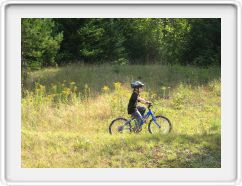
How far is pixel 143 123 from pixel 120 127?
529 millimetres

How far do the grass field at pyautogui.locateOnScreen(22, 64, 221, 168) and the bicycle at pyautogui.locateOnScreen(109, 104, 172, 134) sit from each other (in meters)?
0.16

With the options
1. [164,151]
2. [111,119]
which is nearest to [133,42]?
[111,119]

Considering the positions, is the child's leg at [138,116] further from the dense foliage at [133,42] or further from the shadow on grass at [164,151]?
the dense foliage at [133,42]

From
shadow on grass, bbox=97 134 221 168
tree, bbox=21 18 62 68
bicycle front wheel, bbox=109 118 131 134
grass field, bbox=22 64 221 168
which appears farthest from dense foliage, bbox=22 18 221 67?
shadow on grass, bbox=97 134 221 168

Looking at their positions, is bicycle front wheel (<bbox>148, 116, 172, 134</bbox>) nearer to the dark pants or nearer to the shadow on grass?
the dark pants

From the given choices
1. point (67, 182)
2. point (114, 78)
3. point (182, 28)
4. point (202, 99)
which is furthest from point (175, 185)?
point (182, 28)

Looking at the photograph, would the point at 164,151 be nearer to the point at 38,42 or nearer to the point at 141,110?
the point at 141,110

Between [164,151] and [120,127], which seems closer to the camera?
[164,151]

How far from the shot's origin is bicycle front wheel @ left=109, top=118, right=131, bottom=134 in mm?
10354

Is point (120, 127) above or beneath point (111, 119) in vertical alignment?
beneath

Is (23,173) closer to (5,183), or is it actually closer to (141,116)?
(5,183)

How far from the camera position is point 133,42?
2150 centimetres

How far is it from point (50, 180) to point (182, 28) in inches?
581

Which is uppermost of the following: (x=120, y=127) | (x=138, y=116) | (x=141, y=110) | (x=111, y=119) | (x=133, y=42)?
(x=133, y=42)
